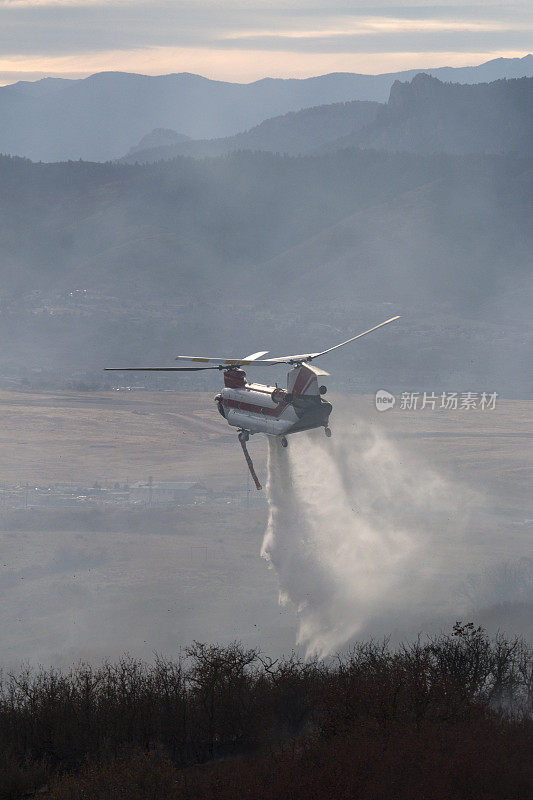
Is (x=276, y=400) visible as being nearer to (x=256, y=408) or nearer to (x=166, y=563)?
(x=256, y=408)

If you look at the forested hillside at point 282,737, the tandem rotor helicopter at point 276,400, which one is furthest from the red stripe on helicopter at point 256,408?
the forested hillside at point 282,737

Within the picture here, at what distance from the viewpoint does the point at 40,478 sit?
196m

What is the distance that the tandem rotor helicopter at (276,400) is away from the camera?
63.3m

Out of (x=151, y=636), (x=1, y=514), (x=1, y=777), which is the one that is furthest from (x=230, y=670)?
(x=1, y=514)

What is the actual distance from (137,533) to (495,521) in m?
55.1

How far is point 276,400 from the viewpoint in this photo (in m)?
64.5

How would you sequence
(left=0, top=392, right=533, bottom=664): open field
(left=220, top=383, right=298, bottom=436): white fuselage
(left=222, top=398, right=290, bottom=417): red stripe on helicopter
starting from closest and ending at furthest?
1. (left=220, top=383, right=298, bottom=436): white fuselage
2. (left=222, top=398, right=290, bottom=417): red stripe on helicopter
3. (left=0, top=392, right=533, bottom=664): open field

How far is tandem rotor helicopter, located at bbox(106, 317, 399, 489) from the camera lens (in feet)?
208

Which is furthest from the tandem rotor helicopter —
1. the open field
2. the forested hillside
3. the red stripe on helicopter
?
the open field

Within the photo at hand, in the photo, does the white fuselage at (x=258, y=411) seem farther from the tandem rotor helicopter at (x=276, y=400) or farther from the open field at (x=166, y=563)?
the open field at (x=166, y=563)

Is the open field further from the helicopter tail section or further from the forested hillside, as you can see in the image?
the forested hillside

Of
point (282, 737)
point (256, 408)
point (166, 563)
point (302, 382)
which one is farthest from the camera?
point (166, 563)

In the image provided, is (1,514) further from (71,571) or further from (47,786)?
(47,786)

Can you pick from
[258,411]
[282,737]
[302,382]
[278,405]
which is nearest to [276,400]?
[278,405]
